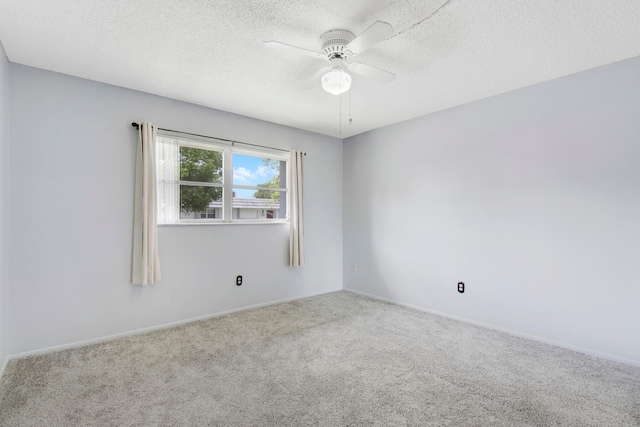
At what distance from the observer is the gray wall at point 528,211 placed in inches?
98.4

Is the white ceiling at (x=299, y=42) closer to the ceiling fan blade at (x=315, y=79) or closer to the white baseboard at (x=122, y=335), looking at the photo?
the ceiling fan blade at (x=315, y=79)

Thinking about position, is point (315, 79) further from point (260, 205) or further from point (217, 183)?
point (260, 205)

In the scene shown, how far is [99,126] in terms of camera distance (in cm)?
290

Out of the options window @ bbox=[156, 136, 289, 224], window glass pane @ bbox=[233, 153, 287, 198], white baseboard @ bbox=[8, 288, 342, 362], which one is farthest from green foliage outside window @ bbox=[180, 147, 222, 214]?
white baseboard @ bbox=[8, 288, 342, 362]

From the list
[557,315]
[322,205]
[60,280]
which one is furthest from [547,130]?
[60,280]

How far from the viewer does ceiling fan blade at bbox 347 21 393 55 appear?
1682 millimetres

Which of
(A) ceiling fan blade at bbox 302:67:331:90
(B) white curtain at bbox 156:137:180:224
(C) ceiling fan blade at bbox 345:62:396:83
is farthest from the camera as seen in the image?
(B) white curtain at bbox 156:137:180:224

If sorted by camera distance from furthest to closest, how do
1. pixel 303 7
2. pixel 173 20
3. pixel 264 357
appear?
pixel 264 357, pixel 173 20, pixel 303 7

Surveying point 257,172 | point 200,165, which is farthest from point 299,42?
point 257,172

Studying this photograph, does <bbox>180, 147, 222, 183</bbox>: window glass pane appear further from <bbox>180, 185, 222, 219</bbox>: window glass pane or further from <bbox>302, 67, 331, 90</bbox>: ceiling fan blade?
<bbox>302, 67, 331, 90</bbox>: ceiling fan blade

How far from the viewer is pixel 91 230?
112 inches

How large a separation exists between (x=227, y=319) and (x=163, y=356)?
96 cm

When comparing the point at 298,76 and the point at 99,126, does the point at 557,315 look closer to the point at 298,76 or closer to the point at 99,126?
the point at 298,76

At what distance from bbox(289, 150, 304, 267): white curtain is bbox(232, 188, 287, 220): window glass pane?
0.22m
